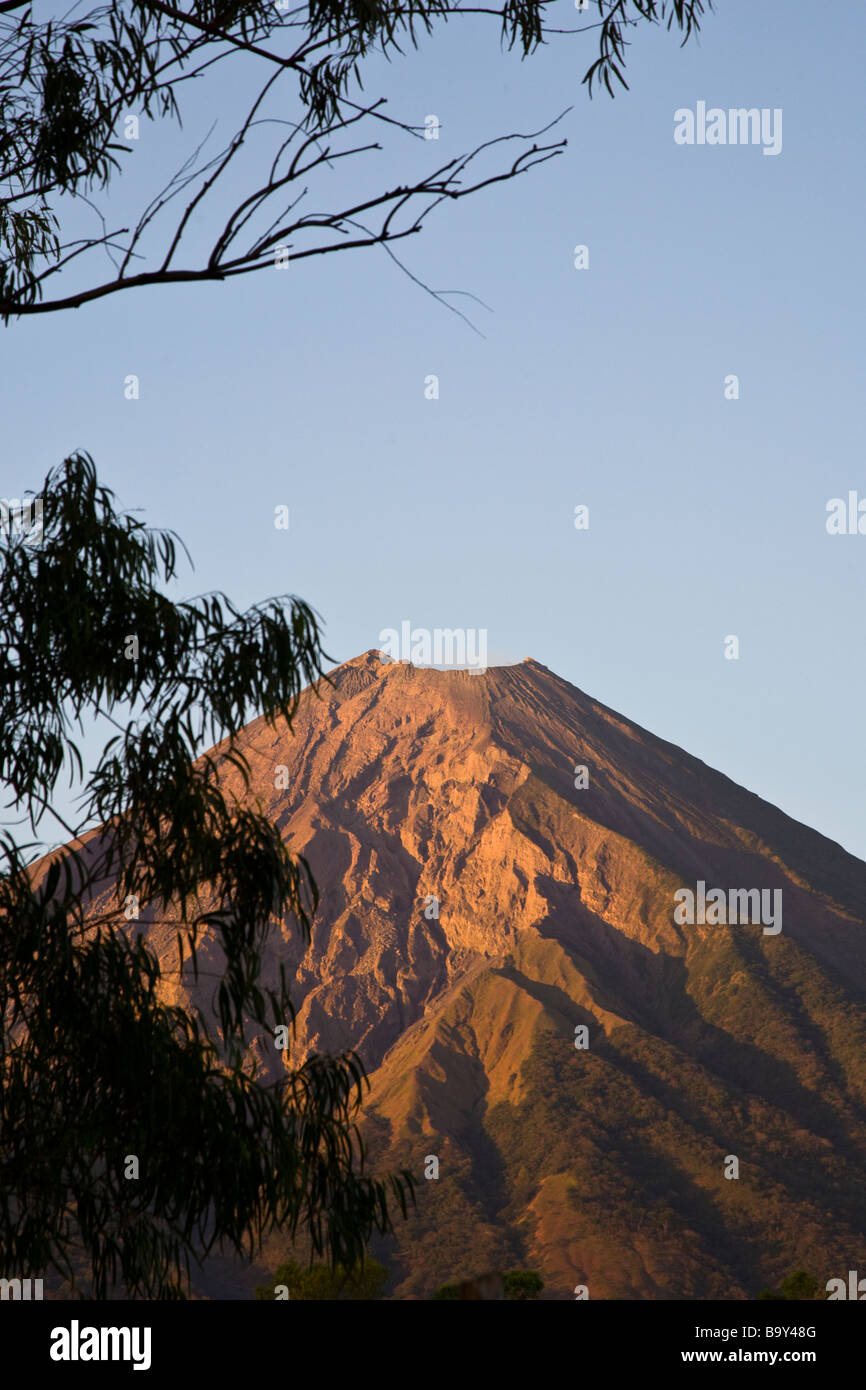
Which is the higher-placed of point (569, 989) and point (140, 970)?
point (569, 989)

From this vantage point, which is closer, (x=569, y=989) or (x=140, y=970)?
(x=140, y=970)

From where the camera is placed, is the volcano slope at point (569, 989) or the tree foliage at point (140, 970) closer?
the tree foliage at point (140, 970)

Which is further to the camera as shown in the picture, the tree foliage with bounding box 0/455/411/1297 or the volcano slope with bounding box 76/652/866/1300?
the volcano slope with bounding box 76/652/866/1300
